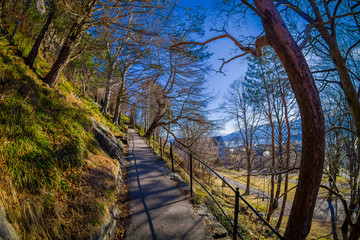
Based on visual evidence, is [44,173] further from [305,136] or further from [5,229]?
[305,136]

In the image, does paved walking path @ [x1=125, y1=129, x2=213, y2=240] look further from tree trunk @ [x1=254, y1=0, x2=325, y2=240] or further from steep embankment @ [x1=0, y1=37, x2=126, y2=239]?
tree trunk @ [x1=254, y1=0, x2=325, y2=240]

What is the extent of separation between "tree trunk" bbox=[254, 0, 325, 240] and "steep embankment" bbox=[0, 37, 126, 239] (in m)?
3.01

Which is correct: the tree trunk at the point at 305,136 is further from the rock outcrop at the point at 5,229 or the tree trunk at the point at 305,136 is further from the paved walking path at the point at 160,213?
the rock outcrop at the point at 5,229

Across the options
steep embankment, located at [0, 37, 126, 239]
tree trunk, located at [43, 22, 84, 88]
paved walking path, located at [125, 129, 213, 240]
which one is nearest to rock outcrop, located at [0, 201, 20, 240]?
steep embankment, located at [0, 37, 126, 239]

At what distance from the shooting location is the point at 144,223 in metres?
2.77

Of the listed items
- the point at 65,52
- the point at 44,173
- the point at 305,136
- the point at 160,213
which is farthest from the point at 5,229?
the point at 65,52

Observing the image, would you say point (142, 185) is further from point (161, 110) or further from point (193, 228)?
point (161, 110)

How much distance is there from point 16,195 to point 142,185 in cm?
296

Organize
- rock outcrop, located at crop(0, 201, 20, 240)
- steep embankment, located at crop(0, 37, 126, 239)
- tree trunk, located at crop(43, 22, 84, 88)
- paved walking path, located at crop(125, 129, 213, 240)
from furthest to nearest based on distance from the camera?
tree trunk, located at crop(43, 22, 84, 88) < paved walking path, located at crop(125, 129, 213, 240) < steep embankment, located at crop(0, 37, 126, 239) < rock outcrop, located at crop(0, 201, 20, 240)

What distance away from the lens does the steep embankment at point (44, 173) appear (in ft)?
5.79

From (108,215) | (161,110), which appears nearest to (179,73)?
(161,110)

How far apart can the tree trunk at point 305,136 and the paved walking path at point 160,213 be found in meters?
1.46

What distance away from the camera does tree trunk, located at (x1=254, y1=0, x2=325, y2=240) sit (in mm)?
2111

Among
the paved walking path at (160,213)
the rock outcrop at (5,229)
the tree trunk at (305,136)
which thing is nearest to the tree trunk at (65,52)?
the paved walking path at (160,213)
